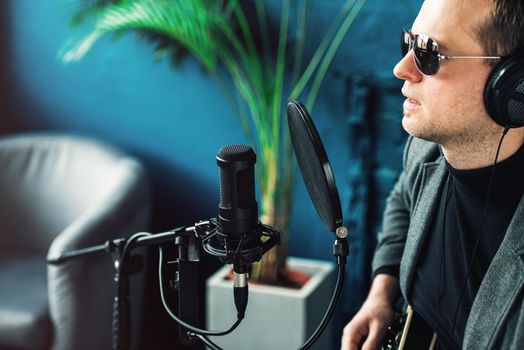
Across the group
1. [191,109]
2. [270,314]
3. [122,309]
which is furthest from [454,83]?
[191,109]

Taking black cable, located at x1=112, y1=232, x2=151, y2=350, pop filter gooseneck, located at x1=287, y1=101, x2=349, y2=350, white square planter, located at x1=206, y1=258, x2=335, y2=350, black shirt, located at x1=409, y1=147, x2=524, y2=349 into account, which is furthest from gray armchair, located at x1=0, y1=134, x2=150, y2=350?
pop filter gooseneck, located at x1=287, y1=101, x2=349, y2=350

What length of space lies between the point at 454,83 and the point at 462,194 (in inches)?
9.3

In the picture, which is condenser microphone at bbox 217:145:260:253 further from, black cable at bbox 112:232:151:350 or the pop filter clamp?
black cable at bbox 112:232:151:350

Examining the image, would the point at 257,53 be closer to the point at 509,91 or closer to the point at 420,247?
the point at 420,247

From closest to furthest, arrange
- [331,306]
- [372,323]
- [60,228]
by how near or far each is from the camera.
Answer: [331,306]
[372,323]
[60,228]

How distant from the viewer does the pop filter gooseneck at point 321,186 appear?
110 centimetres

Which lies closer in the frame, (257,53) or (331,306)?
(331,306)

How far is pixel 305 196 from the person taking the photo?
104 inches

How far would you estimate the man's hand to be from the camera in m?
1.56

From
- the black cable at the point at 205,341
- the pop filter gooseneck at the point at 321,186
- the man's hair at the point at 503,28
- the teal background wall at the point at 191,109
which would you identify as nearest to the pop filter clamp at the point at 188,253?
the black cable at the point at 205,341

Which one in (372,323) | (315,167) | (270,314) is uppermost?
(315,167)

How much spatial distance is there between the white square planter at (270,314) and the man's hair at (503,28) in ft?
3.77

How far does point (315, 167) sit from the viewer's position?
113 centimetres

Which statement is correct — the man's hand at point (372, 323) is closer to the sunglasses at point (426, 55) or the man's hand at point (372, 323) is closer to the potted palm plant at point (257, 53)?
the sunglasses at point (426, 55)
